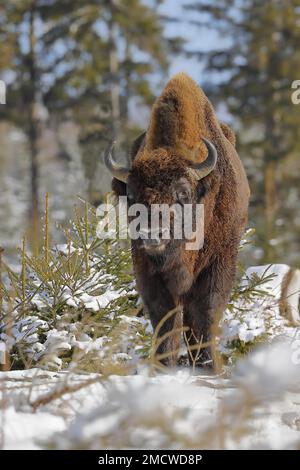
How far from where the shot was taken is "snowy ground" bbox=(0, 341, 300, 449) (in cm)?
277

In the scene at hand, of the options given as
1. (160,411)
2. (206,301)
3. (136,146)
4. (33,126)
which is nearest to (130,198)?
(206,301)

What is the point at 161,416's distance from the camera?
2838 mm

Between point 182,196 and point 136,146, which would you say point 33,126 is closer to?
point 136,146

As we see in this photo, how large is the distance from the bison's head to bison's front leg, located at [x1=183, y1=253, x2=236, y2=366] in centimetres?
62

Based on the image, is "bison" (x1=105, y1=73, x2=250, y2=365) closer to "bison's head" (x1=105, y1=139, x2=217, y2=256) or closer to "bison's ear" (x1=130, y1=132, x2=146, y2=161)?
"bison's head" (x1=105, y1=139, x2=217, y2=256)

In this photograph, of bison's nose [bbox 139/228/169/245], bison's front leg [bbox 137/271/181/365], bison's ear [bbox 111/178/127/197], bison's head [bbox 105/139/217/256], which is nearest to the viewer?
bison's nose [bbox 139/228/169/245]

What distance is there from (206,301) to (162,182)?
1.19 meters

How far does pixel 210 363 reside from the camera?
6109 millimetres

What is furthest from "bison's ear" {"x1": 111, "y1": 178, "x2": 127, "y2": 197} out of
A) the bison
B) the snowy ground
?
the snowy ground

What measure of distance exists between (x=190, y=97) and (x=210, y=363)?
2.50 meters

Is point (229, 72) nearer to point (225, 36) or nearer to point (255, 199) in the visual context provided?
point (225, 36)

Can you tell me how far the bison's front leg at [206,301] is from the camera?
20.5ft
